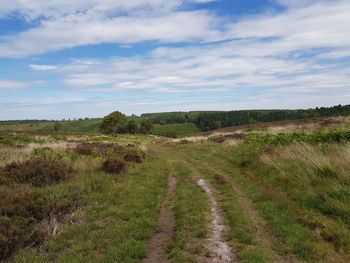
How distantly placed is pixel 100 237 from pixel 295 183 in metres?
6.89

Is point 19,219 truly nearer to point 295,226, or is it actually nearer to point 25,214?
point 25,214

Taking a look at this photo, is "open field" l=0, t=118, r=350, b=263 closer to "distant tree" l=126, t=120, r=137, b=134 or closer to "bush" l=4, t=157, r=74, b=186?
"bush" l=4, t=157, r=74, b=186

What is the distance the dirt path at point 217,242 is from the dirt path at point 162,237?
902 millimetres

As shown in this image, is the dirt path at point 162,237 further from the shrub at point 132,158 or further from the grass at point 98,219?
the shrub at point 132,158

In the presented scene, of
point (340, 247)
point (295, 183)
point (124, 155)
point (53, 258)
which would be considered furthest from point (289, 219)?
point (124, 155)

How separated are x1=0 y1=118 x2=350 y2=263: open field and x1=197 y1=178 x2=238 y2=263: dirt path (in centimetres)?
2

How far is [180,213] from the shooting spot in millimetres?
7070

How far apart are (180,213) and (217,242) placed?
75.5 inches

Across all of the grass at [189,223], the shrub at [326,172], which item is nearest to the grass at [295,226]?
the shrub at [326,172]

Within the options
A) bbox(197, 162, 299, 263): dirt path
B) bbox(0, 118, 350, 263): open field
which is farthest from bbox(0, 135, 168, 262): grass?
bbox(197, 162, 299, 263): dirt path

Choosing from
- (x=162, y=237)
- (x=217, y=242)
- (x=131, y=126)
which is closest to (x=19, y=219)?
(x=162, y=237)

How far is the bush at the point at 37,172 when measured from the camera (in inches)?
360

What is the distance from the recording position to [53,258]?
482 centimetres

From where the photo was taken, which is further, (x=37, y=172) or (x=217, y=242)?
(x=37, y=172)
